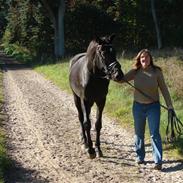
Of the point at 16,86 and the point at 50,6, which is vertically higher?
the point at 50,6

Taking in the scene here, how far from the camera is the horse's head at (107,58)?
8156 mm

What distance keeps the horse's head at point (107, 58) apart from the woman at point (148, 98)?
40 centimetres

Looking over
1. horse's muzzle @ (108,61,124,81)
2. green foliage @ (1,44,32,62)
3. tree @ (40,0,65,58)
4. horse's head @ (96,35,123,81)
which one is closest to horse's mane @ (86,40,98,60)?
horse's head @ (96,35,123,81)

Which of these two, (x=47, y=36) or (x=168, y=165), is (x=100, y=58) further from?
(x=47, y=36)

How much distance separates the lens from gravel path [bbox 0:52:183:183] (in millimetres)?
7834

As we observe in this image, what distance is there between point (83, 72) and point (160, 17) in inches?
1457

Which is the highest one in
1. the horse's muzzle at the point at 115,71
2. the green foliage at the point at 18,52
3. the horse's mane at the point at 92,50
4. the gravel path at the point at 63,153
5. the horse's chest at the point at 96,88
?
the horse's mane at the point at 92,50

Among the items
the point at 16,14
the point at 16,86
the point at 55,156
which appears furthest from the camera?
the point at 16,14

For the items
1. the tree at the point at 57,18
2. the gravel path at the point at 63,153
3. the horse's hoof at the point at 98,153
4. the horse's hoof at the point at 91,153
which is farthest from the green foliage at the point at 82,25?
the horse's hoof at the point at 91,153

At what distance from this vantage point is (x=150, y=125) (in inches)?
332

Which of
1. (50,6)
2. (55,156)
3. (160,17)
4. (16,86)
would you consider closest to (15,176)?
(55,156)

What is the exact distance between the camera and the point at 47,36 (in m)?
41.4

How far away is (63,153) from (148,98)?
2094 millimetres

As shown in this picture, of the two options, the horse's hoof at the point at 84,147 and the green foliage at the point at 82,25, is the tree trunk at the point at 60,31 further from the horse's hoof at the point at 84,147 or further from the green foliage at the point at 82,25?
the horse's hoof at the point at 84,147
